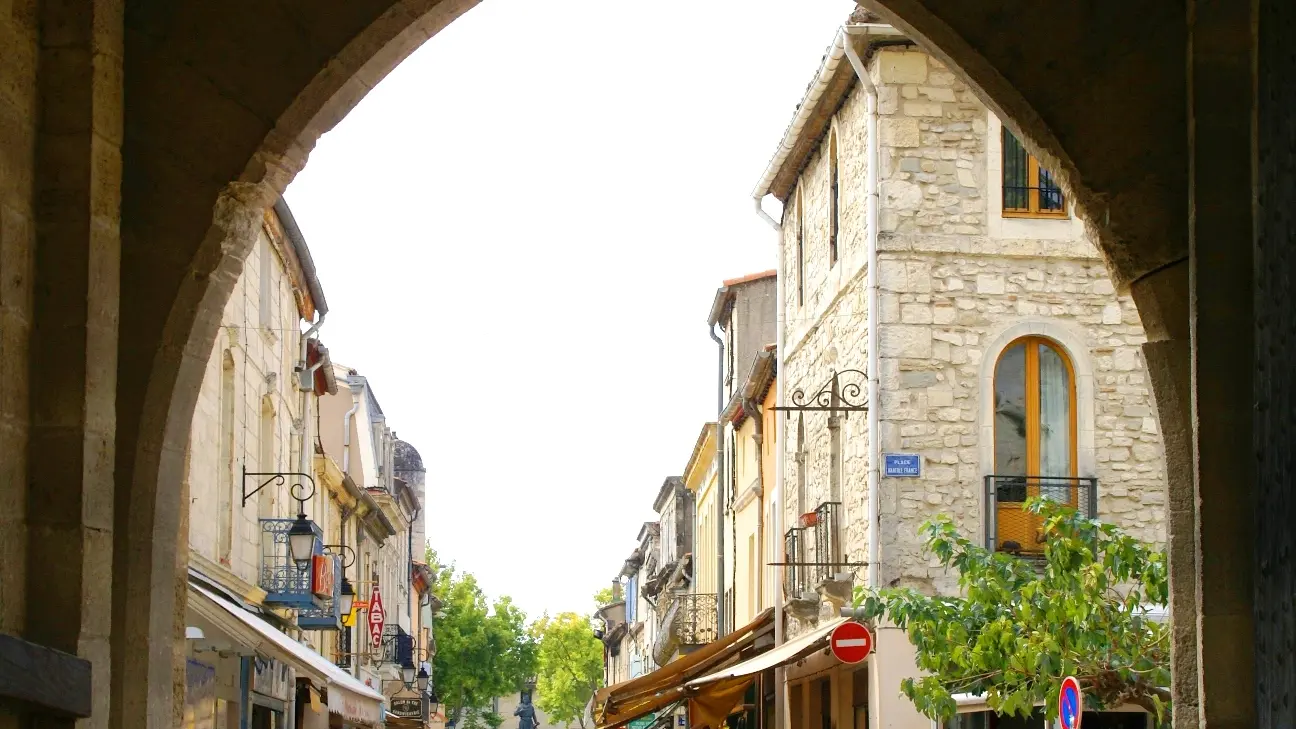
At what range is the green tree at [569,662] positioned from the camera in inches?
3423

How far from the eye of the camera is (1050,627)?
481 inches

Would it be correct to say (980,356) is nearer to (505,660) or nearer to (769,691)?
(769,691)

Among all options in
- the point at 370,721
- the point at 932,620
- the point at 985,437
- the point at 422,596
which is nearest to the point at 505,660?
the point at 422,596

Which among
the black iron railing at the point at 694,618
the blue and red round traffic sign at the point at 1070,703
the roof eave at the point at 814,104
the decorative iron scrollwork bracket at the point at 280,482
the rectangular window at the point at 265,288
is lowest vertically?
the black iron railing at the point at 694,618

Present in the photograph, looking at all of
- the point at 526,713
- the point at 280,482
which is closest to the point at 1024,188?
the point at 280,482

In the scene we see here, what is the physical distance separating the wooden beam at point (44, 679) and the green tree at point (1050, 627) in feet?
25.1

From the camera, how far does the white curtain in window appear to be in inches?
707

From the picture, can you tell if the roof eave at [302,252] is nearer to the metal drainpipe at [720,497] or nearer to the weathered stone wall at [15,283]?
the metal drainpipe at [720,497]

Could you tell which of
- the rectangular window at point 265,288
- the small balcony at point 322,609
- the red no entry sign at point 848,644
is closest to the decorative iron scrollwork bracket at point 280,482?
the small balcony at point 322,609

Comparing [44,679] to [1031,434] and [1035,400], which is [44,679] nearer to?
[1031,434]

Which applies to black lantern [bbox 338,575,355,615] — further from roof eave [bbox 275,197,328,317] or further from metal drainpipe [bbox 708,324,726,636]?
metal drainpipe [bbox 708,324,726,636]

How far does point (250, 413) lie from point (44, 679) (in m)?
15.1

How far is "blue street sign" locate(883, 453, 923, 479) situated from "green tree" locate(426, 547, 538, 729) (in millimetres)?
52431

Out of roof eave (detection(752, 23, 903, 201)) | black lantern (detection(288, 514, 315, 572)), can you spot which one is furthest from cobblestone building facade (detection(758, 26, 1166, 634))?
black lantern (detection(288, 514, 315, 572))
